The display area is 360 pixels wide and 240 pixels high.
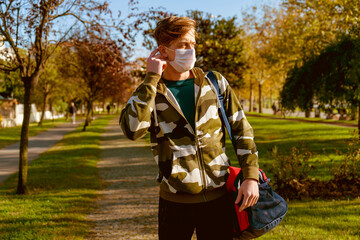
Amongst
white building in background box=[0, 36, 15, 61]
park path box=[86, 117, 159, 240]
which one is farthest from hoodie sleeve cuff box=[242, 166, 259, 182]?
white building in background box=[0, 36, 15, 61]

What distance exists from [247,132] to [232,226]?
1.88 ft

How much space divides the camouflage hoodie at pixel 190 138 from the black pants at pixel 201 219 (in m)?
0.05

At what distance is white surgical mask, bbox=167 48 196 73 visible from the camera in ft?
6.88

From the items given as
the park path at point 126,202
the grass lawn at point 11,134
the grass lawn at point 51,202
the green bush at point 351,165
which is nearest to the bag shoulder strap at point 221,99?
the park path at point 126,202

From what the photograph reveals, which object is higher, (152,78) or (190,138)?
(152,78)

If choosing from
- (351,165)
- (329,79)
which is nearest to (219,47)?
(329,79)

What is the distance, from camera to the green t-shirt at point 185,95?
83.0 inches

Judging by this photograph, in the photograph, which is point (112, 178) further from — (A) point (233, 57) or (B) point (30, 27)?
(A) point (233, 57)

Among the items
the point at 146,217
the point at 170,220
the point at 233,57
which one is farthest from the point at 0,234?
the point at 233,57

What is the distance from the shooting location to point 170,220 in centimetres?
214

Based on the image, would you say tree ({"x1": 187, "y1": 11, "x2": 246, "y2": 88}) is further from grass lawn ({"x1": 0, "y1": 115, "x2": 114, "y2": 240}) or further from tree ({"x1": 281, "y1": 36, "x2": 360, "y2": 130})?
grass lawn ({"x1": 0, "y1": 115, "x2": 114, "y2": 240})

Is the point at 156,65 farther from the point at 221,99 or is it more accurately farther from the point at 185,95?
the point at 221,99

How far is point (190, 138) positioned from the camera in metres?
2.07

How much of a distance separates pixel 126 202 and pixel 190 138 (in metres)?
5.41
